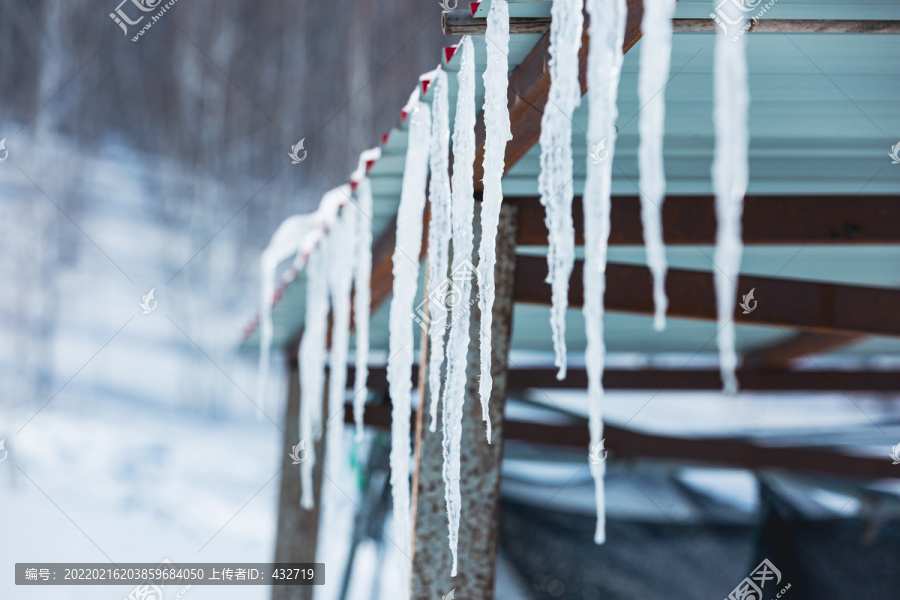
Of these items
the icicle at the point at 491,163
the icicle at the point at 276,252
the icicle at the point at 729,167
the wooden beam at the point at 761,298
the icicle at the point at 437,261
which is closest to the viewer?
the icicle at the point at 729,167

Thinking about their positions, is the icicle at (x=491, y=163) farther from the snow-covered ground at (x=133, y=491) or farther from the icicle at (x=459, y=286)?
the snow-covered ground at (x=133, y=491)

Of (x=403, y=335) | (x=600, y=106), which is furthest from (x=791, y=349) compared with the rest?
(x=600, y=106)

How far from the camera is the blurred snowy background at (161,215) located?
13.2 m

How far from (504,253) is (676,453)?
10.6ft

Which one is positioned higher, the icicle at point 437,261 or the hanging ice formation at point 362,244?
the hanging ice formation at point 362,244

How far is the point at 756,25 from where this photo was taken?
80.8 inches

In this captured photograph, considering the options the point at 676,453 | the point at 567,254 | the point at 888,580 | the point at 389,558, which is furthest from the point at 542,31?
the point at 389,558

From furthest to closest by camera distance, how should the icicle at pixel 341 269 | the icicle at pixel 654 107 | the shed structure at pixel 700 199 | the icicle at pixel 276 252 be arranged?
1. the icicle at pixel 276 252
2. the icicle at pixel 341 269
3. the shed structure at pixel 700 199
4. the icicle at pixel 654 107

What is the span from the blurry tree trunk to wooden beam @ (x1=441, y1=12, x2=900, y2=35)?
3.92 metres

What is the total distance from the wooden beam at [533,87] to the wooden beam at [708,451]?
3.39m

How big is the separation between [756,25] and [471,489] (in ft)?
5.12

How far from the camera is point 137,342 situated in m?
16.0

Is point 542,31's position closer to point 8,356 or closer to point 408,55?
point 8,356

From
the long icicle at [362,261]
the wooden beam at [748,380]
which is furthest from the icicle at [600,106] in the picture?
the wooden beam at [748,380]
